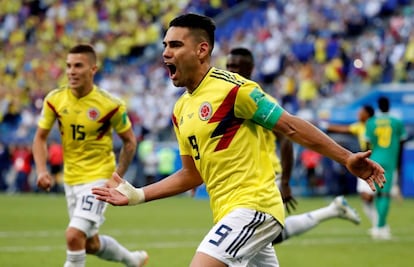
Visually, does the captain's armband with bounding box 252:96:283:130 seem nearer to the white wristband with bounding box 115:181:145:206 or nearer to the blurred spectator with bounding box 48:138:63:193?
the white wristband with bounding box 115:181:145:206

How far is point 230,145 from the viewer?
6570 mm

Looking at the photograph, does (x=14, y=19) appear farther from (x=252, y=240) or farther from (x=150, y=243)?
(x=252, y=240)

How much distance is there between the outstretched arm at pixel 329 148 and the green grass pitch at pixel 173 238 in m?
5.88

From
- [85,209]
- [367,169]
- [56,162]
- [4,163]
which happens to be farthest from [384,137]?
[4,163]

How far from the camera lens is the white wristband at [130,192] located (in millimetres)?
6582

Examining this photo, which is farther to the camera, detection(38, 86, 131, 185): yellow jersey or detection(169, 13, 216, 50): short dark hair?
detection(38, 86, 131, 185): yellow jersey

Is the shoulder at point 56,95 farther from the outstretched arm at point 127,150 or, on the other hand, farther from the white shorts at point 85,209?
the white shorts at point 85,209

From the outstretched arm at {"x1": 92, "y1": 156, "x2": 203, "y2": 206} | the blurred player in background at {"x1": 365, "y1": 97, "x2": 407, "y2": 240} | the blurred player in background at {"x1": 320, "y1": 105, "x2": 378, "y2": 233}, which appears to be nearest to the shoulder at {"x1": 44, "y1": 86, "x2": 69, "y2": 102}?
the outstretched arm at {"x1": 92, "y1": 156, "x2": 203, "y2": 206}

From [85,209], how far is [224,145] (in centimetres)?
368

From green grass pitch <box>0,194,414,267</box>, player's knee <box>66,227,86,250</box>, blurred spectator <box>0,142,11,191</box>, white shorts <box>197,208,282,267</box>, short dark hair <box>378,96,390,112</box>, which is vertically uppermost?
white shorts <box>197,208,282,267</box>

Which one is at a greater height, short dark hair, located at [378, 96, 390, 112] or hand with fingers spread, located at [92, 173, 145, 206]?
hand with fingers spread, located at [92, 173, 145, 206]

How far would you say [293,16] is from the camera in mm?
33156

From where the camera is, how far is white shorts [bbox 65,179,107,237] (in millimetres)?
9812

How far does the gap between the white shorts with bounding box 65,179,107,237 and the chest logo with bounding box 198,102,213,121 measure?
3544mm
